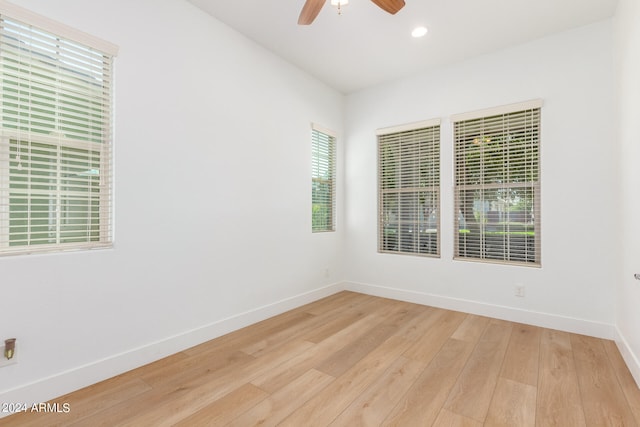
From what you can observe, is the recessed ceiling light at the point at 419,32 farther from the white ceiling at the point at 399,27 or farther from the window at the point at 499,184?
the window at the point at 499,184

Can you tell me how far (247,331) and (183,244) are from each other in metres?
1.08

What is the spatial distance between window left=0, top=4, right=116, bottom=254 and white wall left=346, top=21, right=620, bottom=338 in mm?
3293

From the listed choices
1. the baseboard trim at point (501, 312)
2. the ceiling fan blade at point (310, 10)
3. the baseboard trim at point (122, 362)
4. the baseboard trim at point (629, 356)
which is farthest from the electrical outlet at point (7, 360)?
the baseboard trim at point (629, 356)

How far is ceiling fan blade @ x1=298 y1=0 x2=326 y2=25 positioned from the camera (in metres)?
→ 2.16

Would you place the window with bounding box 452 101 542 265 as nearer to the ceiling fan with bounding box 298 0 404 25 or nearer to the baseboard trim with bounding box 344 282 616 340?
the baseboard trim with bounding box 344 282 616 340

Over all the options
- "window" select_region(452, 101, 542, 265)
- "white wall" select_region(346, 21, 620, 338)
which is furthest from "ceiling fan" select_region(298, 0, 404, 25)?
"window" select_region(452, 101, 542, 265)

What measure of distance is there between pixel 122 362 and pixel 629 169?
4.01 metres

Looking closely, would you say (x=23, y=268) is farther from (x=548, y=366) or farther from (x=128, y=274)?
(x=548, y=366)

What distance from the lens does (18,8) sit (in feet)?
6.06

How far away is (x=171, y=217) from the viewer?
2578 mm

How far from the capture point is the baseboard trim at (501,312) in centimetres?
297

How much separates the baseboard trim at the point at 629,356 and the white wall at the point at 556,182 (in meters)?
0.25

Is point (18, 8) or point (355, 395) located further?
point (355, 395)

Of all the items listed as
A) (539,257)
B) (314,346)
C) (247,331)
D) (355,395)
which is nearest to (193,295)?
(247,331)
